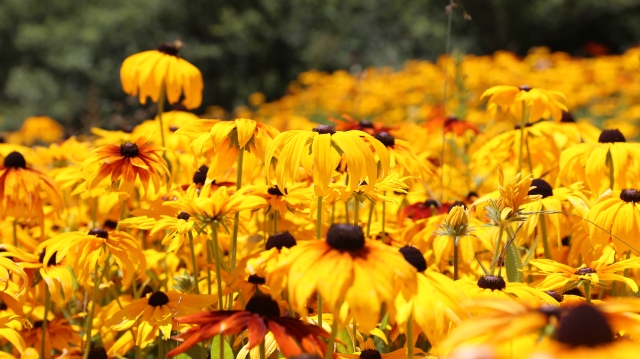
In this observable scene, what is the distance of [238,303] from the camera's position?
61.8 inches

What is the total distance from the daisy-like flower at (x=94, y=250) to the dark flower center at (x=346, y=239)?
2.27 ft

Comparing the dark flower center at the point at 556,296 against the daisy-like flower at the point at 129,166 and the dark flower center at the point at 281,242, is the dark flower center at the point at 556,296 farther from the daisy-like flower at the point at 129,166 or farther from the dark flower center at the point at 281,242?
the daisy-like flower at the point at 129,166

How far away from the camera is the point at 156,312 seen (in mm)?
1528

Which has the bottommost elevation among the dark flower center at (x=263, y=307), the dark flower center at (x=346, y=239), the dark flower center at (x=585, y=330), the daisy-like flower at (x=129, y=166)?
the dark flower center at (x=263, y=307)

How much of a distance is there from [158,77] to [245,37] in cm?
897

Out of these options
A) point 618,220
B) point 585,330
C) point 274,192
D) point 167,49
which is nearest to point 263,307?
point 585,330

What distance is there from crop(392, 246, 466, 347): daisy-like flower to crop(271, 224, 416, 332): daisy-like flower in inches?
1.0

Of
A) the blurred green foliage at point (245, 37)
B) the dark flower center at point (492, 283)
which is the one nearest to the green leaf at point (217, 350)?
the dark flower center at point (492, 283)

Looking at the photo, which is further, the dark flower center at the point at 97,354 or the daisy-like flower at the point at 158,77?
the daisy-like flower at the point at 158,77

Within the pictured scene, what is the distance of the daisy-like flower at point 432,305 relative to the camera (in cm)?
99

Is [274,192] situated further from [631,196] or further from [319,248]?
[631,196]

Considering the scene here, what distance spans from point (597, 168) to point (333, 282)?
109cm

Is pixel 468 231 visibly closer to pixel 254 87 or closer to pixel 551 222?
pixel 551 222

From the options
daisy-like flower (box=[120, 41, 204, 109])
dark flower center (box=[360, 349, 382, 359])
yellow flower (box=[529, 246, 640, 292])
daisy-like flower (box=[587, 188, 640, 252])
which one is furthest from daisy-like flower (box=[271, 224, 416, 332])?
daisy-like flower (box=[120, 41, 204, 109])
